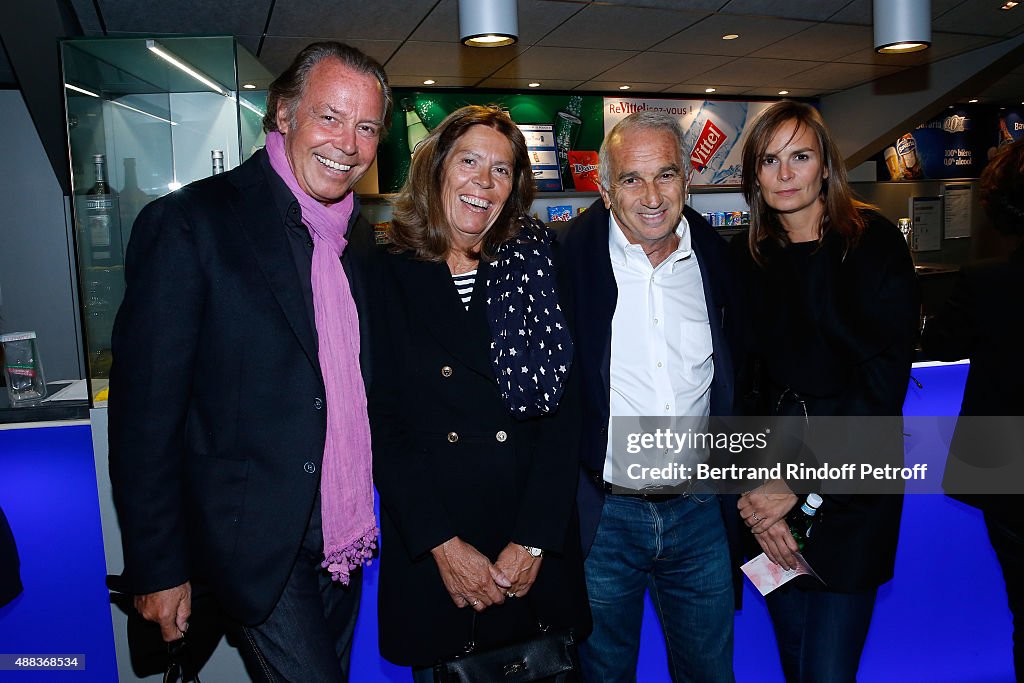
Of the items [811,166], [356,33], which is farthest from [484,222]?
[356,33]

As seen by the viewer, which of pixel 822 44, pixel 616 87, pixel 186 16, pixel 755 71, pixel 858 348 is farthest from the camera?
pixel 616 87

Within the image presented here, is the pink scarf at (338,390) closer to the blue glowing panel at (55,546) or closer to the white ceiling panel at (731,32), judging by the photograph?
the blue glowing panel at (55,546)

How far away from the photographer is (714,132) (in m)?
8.73

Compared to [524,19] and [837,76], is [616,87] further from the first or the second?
[524,19]

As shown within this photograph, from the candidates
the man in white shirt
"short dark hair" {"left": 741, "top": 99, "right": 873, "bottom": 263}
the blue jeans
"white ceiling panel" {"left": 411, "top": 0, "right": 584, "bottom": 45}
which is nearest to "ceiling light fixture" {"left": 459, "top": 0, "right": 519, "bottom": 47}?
"white ceiling panel" {"left": 411, "top": 0, "right": 584, "bottom": 45}

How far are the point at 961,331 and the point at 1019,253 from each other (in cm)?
24

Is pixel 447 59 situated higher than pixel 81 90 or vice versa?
pixel 447 59

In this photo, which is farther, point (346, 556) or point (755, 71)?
point (755, 71)

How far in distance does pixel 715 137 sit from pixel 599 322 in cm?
762

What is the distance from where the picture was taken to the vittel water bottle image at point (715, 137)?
866 centimetres

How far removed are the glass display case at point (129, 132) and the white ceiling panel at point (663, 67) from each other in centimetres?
381

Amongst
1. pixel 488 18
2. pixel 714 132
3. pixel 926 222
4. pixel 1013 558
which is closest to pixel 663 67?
pixel 714 132

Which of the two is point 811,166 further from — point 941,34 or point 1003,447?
point 941,34

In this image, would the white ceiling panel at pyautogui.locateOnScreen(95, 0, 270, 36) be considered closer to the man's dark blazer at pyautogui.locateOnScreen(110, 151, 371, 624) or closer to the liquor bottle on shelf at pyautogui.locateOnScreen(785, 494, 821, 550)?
the man's dark blazer at pyautogui.locateOnScreen(110, 151, 371, 624)
